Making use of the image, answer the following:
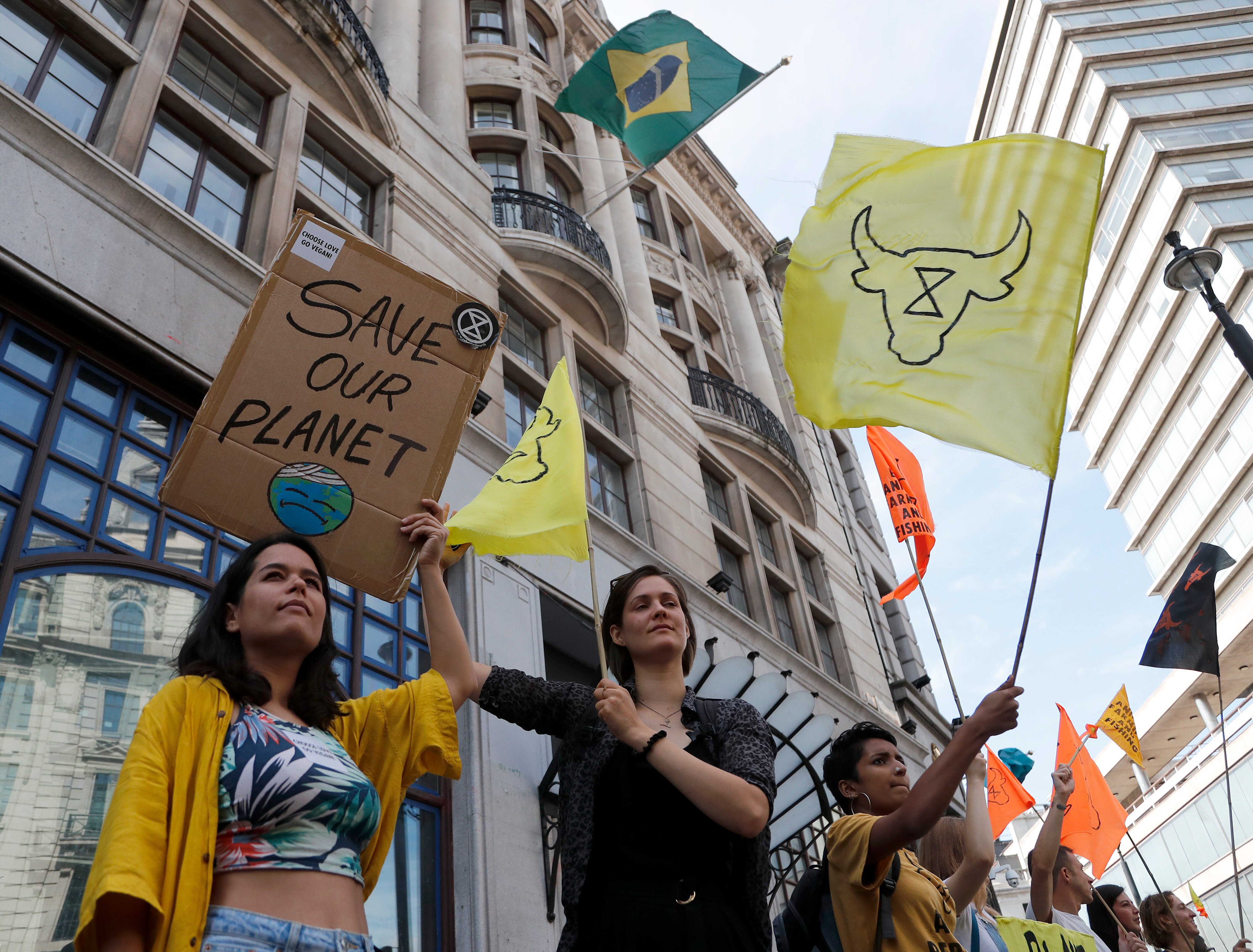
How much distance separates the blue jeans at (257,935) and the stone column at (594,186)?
16.4 m

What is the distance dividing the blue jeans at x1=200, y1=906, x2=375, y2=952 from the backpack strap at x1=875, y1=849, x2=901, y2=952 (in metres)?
2.00

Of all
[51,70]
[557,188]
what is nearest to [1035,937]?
[51,70]

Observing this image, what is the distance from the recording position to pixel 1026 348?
3.58 m

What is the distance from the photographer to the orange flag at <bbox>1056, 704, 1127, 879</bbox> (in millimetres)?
9008

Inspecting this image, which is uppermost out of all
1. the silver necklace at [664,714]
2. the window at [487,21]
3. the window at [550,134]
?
the window at [487,21]

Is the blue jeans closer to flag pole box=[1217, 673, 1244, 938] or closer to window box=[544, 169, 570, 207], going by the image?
flag pole box=[1217, 673, 1244, 938]

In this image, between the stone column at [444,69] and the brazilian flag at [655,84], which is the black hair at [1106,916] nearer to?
the brazilian flag at [655,84]

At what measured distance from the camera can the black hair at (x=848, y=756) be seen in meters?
4.23

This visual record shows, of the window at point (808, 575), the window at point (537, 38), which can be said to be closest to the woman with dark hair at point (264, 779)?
the window at point (808, 575)

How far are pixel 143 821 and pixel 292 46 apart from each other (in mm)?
10648

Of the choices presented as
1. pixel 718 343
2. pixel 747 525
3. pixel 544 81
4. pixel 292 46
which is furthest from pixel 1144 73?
pixel 292 46

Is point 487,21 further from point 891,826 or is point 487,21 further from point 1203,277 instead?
point 891,826

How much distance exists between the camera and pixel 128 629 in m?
5.91

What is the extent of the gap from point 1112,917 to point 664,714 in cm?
564
